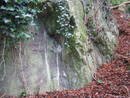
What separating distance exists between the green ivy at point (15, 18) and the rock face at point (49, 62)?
0.29 metres

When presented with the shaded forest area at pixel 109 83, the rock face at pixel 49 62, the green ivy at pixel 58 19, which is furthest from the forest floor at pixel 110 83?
the green ivy at pixel 58 19

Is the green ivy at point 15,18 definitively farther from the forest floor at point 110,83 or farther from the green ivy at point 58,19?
the forest floor at point 110,83

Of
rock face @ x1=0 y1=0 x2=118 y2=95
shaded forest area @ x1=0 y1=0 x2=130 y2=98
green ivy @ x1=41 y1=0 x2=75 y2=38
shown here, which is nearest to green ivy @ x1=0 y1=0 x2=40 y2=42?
rock face @ x1=0 y1=0 x2=118 y2=95

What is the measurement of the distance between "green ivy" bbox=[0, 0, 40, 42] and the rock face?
29 centimetres

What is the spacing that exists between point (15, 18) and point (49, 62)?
103 cm

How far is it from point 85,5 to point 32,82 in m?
2.21

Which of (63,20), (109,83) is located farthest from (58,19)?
(109,83)

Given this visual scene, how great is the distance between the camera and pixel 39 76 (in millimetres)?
3777

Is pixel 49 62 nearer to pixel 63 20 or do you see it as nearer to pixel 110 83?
pixel 63 20

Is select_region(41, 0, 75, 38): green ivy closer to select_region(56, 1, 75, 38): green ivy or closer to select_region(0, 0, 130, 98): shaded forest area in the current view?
select_region(56, 1, 75, 38): green ivy

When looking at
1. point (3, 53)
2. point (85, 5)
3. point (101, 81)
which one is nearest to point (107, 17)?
A: point (85, 5)

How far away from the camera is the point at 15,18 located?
3.43 metres

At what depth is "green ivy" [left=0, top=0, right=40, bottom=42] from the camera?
3334mm

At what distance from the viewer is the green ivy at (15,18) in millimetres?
3334
